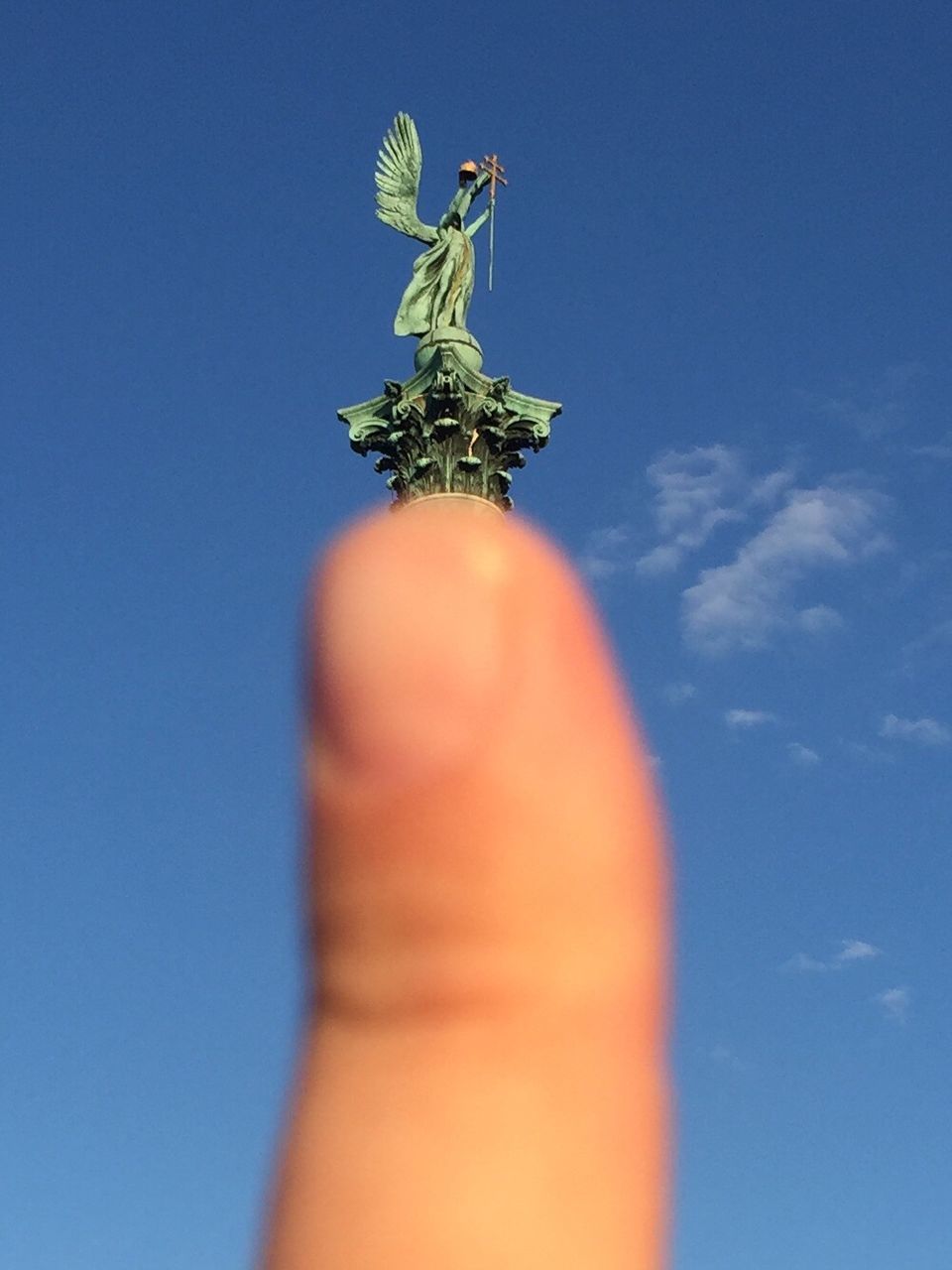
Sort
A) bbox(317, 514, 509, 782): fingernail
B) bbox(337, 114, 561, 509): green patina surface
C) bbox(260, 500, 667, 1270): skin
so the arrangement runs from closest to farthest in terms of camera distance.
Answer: bbox(260, 500, 667, 1270): skin, bbox(317, 514, 509, 782): fingernail, bbox(337, 114, 561, 509): green patina surface

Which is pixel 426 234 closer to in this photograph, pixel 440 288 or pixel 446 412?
pixel 440 288

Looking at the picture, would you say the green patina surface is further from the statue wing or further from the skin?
the skin

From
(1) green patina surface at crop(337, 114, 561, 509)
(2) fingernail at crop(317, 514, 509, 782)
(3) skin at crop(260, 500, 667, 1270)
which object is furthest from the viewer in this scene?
(1) green patina surface at crop(337, 114, 561, 509)

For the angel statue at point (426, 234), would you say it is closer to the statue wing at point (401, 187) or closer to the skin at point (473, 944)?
the statue wing at point (401, 187)

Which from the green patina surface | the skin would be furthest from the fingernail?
the green patina surface

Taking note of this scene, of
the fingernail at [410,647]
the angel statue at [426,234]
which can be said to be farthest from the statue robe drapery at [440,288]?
the fingernail at [410,647]

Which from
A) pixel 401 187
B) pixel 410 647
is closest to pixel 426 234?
pixel 401 187
